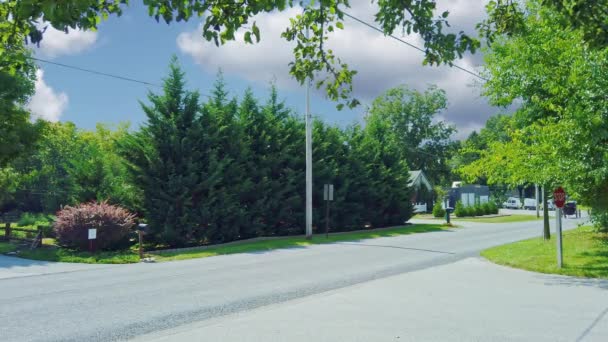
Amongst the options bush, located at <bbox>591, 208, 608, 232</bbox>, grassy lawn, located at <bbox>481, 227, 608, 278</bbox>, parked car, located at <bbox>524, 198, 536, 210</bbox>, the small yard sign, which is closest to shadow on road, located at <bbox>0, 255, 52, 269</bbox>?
the small yard sign

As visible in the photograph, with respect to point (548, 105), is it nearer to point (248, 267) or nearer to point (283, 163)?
point (248, 267)

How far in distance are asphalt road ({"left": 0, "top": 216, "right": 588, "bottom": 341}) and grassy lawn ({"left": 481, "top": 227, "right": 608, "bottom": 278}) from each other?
62.8 inches

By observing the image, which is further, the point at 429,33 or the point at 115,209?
the point at 115,209

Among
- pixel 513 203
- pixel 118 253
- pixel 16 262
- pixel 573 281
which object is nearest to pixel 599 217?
pixel 573 281

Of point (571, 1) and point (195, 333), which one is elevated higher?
point (571, 1)

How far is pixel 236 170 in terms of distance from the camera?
24000 mm

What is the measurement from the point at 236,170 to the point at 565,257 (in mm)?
14011

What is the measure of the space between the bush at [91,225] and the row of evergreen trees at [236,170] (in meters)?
1.82

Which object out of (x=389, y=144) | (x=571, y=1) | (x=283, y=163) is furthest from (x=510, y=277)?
(x=389, y=144)

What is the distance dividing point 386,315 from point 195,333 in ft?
9.81

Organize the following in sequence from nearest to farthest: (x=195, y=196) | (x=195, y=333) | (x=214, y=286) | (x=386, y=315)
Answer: (x=195, y=333) < (x=386, y=315) < (x=214, y=286) < (x=195, y=196)

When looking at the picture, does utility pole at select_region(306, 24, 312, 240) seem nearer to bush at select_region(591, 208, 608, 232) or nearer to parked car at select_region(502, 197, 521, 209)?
bush at select_region(591, 208, 608, 232)

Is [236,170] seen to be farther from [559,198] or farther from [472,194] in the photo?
[472,194]

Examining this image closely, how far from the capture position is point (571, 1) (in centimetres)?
640
